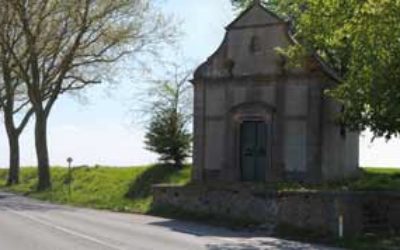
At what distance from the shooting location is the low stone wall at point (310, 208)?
2494 centimetres

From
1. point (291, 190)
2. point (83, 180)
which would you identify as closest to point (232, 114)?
point (291, 190)

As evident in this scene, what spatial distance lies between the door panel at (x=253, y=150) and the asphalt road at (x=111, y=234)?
222 inches

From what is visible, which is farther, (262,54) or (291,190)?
(262,54)

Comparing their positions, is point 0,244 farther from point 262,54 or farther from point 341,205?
point 262,54

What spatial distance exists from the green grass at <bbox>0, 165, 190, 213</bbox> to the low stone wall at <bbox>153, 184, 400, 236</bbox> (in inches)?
182

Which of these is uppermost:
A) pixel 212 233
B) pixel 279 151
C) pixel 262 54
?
pixel 262 54

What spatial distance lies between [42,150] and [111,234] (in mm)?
26971

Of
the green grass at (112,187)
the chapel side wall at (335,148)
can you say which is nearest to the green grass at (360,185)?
the chapel side wall at (335,148)

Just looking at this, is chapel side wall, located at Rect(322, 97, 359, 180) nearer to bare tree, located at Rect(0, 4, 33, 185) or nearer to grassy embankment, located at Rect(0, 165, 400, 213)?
grassy embankment, located at Rect(0, 165, 400, 213)

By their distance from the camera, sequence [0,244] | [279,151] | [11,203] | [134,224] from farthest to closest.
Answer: [11,203]
[279,151]
[134,224]
[0,244]

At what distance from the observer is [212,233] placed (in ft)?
80.1

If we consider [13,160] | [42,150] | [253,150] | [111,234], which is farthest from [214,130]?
[13,160]

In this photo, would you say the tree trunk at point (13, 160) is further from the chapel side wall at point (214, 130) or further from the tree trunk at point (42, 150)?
the chapel side wall at point (214, 130)

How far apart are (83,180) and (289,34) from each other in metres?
17.9
